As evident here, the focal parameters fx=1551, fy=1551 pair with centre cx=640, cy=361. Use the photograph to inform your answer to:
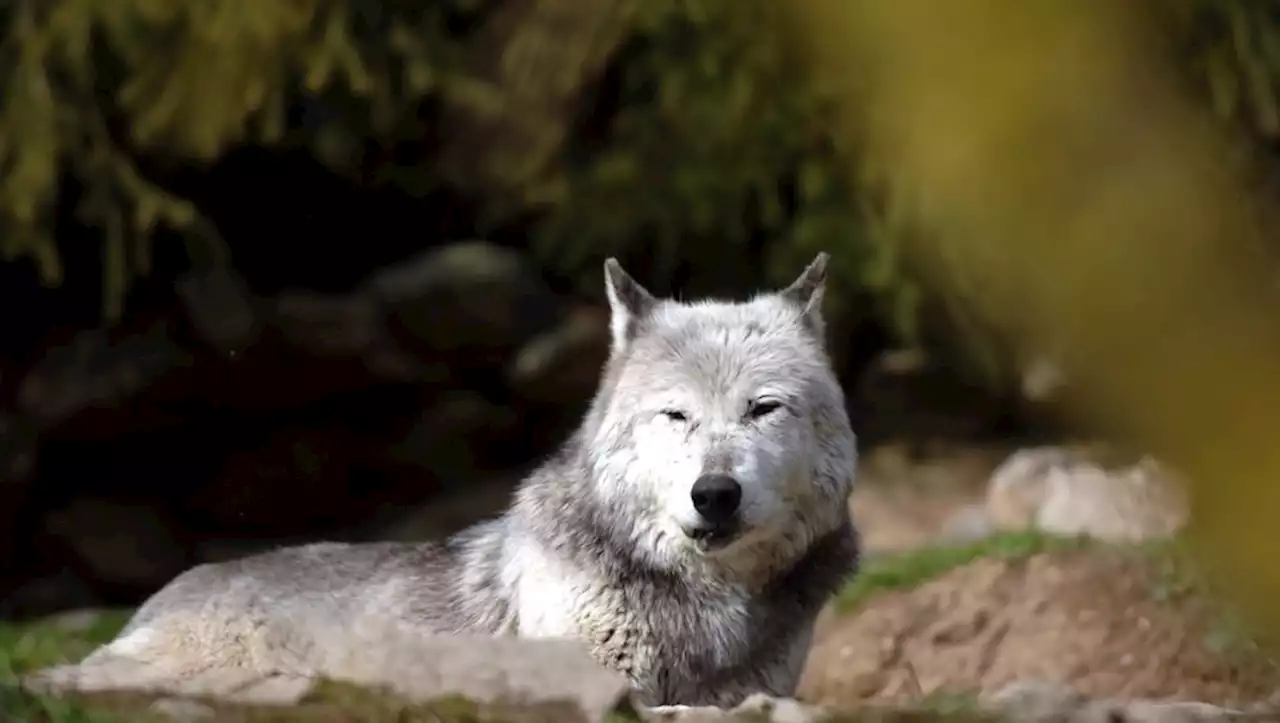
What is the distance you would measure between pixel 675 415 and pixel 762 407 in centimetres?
27

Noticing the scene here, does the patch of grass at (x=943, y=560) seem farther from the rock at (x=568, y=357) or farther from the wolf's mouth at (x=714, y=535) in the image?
the rock at (x=568, y=357)

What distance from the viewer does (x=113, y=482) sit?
11398 millimetres

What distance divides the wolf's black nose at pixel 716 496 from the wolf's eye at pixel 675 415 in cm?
31

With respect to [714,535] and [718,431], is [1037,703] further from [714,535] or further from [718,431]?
[718,431]

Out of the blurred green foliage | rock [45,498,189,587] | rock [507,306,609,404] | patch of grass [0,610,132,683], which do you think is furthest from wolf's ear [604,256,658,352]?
rock [45,498,189,587]

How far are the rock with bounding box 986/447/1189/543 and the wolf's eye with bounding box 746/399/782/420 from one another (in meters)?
3.08

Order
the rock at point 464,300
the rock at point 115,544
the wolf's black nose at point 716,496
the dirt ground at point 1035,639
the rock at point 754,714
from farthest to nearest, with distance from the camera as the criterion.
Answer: the rock at point 464,300, the rock at point 115,544, the dirt ground at point 1035,639, the wolf's black nose at point 716,496, the rock at point 754,714

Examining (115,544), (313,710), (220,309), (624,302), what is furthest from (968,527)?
(313,710)

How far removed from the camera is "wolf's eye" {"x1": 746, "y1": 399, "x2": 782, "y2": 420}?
15.4 ft

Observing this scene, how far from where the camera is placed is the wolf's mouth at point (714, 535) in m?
4.46

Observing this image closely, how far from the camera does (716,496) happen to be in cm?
438

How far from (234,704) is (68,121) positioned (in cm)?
696

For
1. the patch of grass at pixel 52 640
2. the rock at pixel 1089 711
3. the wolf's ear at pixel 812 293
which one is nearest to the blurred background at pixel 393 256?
the patch of grass at pixel 52 640

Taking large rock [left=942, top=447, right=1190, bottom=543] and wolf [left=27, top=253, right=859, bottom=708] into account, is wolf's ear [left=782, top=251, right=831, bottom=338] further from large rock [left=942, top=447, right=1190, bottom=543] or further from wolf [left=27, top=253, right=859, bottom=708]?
large rock [left=942, top=447, right=1190, bottom=543]
